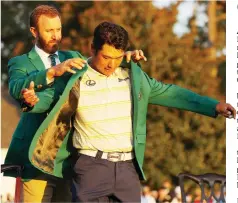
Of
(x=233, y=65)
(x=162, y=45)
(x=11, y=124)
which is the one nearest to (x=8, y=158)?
(x=233, y=65)

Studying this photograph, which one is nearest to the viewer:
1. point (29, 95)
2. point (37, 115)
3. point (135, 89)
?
point (29, 95)

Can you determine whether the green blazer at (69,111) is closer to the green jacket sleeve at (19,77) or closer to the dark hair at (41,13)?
the green jacket sleeve at (19,77)

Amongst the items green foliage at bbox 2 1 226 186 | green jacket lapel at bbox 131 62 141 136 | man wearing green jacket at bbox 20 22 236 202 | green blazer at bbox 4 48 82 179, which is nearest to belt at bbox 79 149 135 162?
man wearing green jacket at bbox 20 22 236 202

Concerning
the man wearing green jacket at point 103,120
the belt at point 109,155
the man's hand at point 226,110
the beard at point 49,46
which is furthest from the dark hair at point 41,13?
the man's hand at point 226,110

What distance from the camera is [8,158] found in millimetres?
6074

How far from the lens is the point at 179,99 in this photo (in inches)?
222

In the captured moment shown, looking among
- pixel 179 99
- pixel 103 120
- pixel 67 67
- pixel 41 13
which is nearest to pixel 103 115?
pixel 103 120

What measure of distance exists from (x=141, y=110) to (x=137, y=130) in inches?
5.2

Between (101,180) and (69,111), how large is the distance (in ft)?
1.58

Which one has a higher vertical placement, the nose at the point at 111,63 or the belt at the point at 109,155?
the nose at the point at 111,63

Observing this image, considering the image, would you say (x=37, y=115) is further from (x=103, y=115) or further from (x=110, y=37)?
(x=110, y=37)

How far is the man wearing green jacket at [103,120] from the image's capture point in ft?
17.5

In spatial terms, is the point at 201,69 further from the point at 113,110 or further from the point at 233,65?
the point at 113,110

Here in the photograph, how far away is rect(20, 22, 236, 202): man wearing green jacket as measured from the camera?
17.5ft
